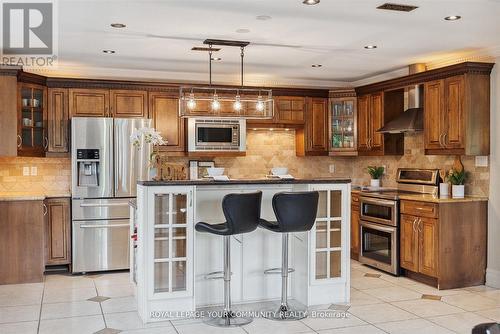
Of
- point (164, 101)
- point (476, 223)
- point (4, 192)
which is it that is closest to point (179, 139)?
point (164, 101)

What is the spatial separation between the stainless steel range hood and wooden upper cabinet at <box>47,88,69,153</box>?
4009 millimetres

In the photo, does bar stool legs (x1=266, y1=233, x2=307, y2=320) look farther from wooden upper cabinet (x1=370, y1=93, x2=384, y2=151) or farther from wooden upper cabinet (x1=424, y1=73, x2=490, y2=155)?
wooden upper cabinet (x1=370, y1=93, x2=384, y2=151)

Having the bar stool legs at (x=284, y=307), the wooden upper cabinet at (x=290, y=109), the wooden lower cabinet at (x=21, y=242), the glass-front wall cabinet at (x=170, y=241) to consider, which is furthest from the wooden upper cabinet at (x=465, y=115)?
the wooden lower cabinet at (x=21, y=242)

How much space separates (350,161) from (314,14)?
421 centimetres

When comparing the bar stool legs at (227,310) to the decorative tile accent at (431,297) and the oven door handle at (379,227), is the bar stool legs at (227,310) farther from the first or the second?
the oven door handle at (379,227)

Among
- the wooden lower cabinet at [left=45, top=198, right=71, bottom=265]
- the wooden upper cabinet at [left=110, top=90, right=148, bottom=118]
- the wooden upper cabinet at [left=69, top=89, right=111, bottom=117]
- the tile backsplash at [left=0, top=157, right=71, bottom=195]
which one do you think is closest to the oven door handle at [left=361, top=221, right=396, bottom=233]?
the wooden upper cabinet at [left=110, top=90, right=148, bottom=118]

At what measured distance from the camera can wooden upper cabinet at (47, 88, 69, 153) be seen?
20.4 ft

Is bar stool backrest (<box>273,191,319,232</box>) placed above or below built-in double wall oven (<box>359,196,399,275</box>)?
above

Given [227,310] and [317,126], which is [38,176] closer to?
[227,310]

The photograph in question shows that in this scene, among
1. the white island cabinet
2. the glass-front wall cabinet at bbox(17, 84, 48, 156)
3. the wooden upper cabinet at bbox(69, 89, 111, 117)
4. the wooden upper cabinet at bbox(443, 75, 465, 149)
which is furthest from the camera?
the wooden upper cabinet at bbox(69, 89, 111, 117)

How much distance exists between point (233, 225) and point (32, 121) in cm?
333

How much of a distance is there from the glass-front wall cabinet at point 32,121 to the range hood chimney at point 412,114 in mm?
4265

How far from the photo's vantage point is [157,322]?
13.8ft

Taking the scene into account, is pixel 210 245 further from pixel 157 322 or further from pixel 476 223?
pixel 476 223
